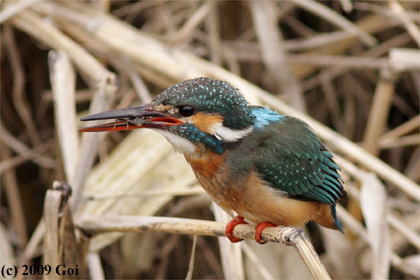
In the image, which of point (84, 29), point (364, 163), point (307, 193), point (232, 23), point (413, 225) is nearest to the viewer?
point (307, 193)

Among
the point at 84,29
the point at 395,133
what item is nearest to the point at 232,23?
the point at 84,29

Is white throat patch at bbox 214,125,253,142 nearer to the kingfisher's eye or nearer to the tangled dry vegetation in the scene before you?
the kingfisher's eye

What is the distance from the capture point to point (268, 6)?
9.38 feet

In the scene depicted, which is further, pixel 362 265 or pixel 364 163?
pixel 362 265

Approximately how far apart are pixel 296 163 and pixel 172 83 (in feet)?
3.66

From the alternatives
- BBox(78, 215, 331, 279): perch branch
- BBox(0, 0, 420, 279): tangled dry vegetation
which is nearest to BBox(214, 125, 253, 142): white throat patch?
BBox(78, 215, 331, 279): perch branch

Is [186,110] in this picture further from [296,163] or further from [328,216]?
[328,216]

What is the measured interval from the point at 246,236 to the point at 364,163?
3.14 feet

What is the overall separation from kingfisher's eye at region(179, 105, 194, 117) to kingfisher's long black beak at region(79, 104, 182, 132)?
3 centimetres

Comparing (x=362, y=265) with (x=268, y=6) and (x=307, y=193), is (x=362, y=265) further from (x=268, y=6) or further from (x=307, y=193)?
(x=268, y=6)

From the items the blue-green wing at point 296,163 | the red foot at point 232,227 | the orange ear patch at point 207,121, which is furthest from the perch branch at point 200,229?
the orange ear patch at point 207,121

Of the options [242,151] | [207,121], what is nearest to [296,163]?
[242,151]

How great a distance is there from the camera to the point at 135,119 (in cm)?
132

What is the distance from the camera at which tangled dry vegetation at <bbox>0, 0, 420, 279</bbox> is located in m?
2.11
